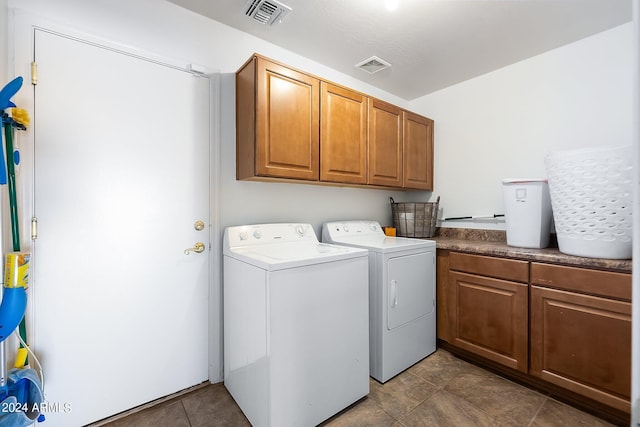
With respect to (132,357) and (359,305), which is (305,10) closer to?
(359,305)

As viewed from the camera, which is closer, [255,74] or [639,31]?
[639,31]

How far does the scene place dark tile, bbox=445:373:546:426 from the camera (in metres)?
1.57

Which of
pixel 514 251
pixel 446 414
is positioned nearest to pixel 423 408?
→ pixel 446 414

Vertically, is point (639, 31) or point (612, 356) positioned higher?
point (639, 31)

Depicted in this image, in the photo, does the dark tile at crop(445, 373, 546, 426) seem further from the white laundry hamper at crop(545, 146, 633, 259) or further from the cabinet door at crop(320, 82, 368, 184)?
the cabinet door at crop(320, 82, 368, 184)

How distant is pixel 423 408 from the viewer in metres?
1.62

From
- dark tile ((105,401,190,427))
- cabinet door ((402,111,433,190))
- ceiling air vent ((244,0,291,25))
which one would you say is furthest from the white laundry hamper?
dark tile ((105,401,190,427))

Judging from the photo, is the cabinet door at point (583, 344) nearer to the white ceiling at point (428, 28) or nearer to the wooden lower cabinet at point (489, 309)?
the wooden lower cabinet at point (489, 309)

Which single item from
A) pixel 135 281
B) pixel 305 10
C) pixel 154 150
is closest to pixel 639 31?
pixel 305 10

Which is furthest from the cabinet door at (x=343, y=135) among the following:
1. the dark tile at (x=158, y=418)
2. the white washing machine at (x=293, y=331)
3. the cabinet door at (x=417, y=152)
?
the dark tile at (x=158, y=418)

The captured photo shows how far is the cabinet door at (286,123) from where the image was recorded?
168 centimetres

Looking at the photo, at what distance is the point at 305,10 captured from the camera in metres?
1.74

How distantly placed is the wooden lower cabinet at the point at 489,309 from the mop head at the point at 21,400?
8.30 feet

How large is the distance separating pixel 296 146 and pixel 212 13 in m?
1.01
